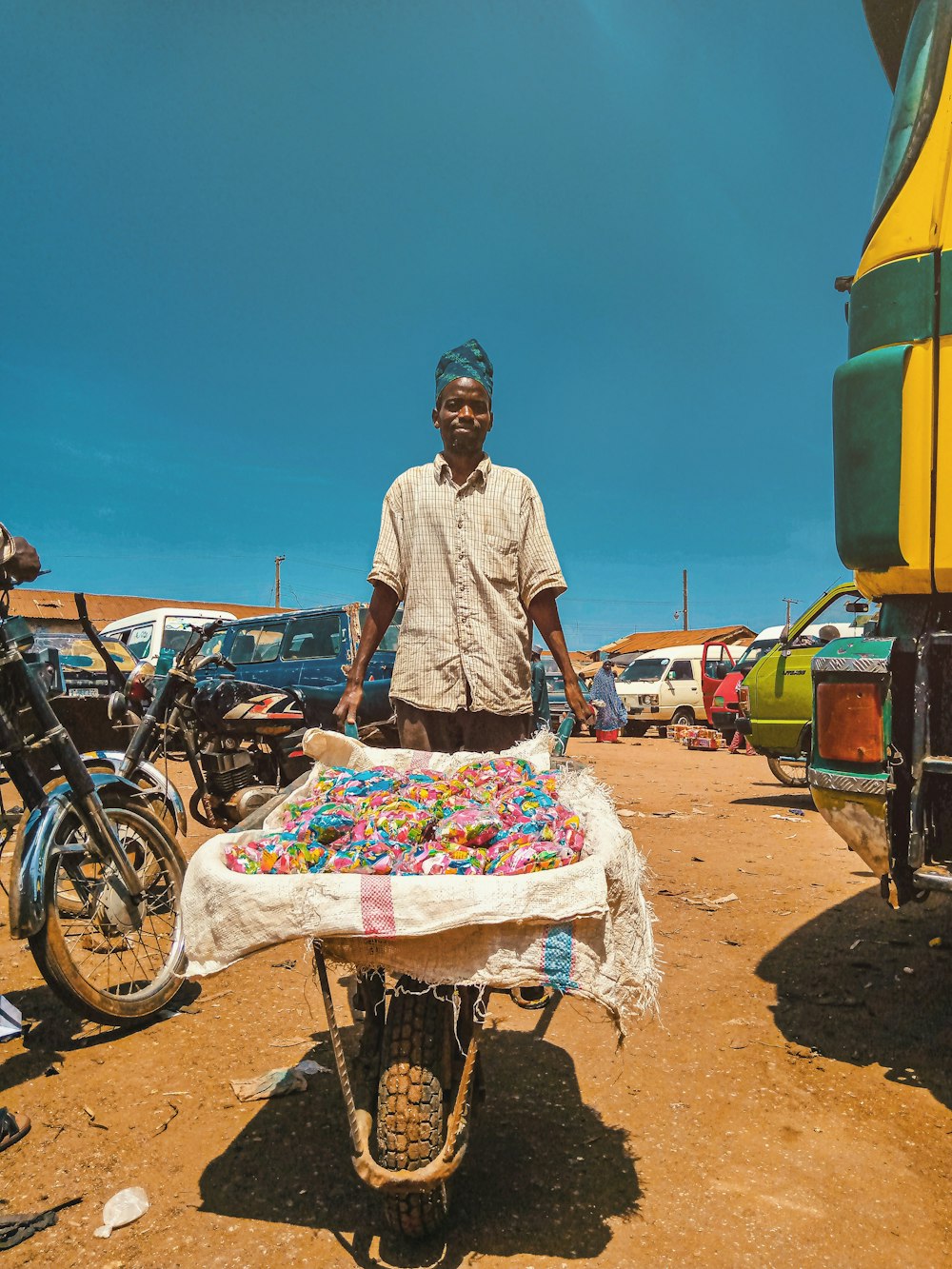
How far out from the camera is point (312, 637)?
381 inches

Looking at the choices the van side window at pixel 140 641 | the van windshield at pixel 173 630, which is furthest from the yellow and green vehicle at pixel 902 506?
the van side window at pixel 140 641

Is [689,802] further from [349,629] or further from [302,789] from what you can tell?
[302,789]

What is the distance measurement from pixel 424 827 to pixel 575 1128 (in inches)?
45.7

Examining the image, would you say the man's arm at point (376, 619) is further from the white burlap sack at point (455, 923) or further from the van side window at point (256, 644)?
the van side window at point (256, 644)

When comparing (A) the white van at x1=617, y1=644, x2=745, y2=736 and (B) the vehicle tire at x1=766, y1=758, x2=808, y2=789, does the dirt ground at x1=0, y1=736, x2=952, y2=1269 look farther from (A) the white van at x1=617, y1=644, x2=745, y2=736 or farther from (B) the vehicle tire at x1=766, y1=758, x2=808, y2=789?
(A) the white van at x1=617, y1=644, x2=745, y2=736

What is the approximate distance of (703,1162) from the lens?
2.37 metres

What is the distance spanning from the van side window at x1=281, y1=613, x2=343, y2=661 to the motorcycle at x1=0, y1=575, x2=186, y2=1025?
224 inches

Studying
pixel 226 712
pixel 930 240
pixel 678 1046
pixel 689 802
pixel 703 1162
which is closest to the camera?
pixel 703 1162

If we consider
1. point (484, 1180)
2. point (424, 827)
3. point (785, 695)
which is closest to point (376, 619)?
point (424, 827)

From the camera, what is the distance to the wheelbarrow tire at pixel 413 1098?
6.03ft

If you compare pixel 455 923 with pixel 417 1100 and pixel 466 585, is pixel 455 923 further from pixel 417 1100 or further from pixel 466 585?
pixel 466 585

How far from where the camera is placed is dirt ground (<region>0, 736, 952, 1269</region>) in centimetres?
205

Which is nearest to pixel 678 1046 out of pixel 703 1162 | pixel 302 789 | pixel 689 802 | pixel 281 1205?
pixel 703 1162

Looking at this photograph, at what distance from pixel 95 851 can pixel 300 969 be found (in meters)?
1.24
